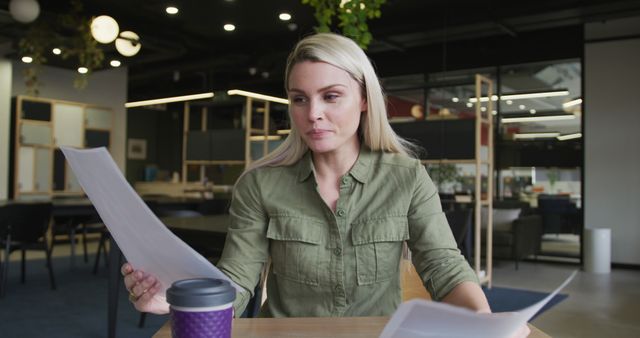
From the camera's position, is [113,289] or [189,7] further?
[189,7]

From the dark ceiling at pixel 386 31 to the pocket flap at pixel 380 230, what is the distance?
625 centimetres

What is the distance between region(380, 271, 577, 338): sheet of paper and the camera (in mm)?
649

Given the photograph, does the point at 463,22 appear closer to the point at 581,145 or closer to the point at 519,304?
the point at 581,145

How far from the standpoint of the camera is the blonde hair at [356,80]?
4.52 ft

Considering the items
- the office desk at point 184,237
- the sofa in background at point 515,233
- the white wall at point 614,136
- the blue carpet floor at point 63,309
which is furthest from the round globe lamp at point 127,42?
the white wall at point 614,136

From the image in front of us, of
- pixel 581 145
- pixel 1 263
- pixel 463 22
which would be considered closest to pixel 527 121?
pixel 581 145

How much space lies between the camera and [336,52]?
54.3 inches

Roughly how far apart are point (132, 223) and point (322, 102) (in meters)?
0.57

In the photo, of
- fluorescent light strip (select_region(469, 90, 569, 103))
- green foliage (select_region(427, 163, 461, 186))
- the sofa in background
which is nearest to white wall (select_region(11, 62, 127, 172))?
green foliage (select_region(427, 163, 461, 186))

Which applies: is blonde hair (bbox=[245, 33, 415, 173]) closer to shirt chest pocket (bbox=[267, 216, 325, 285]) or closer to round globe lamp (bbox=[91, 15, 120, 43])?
shirt chest pocket (bbox=[267, 216, 325, 285])

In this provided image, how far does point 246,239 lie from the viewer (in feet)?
4.76

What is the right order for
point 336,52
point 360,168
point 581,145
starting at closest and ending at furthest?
1. point 336,52
2. point 360,168
3. point 581,145

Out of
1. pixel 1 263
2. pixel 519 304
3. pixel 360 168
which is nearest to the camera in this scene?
pixel 360 168

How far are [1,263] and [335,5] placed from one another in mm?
5950
